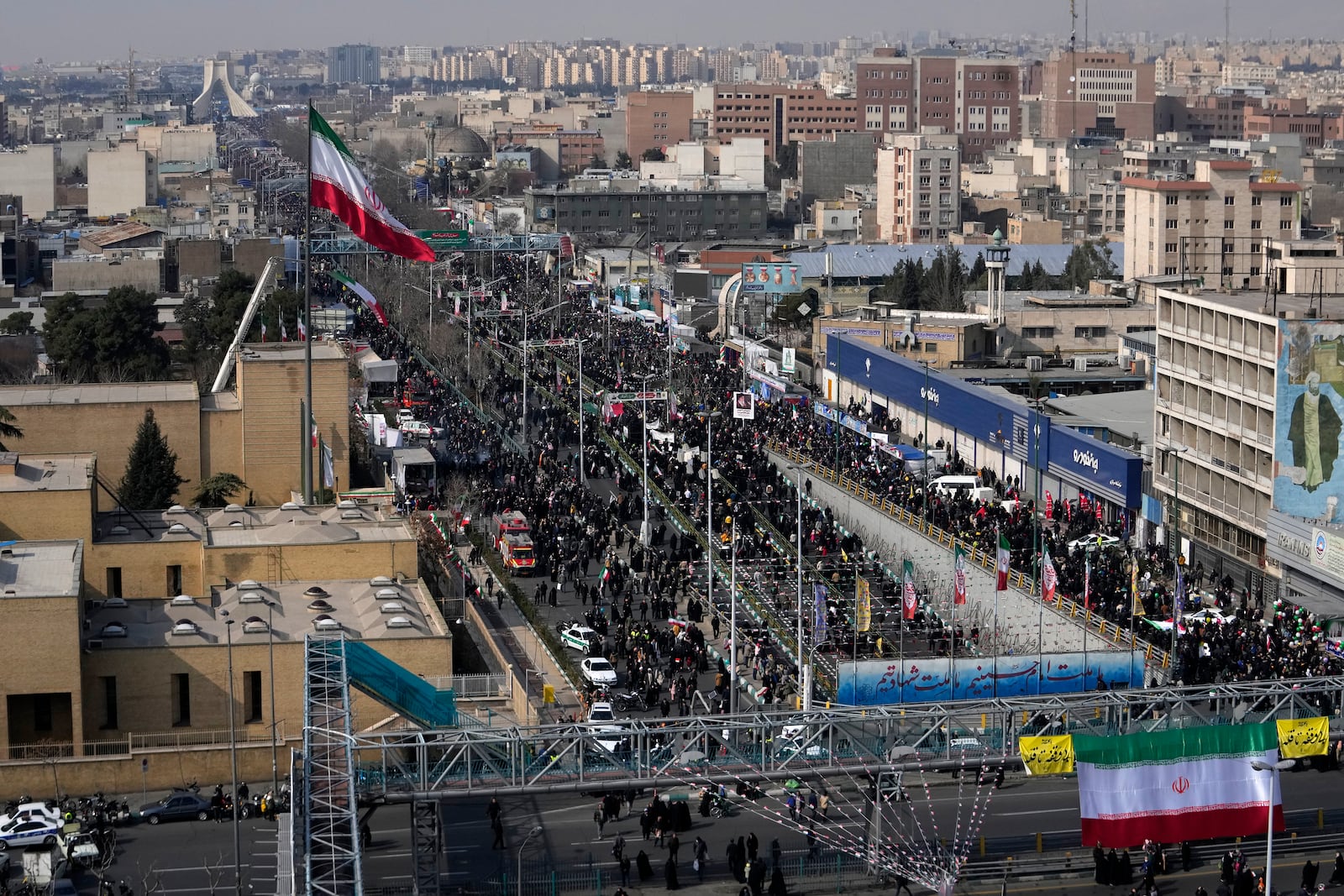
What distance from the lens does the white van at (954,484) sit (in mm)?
38094

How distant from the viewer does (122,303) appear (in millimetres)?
54125

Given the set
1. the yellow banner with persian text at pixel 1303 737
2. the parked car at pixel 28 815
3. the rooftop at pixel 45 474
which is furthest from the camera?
the rooftop at pixel 45 474

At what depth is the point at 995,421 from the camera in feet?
133

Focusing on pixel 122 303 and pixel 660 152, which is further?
pixel 660 152

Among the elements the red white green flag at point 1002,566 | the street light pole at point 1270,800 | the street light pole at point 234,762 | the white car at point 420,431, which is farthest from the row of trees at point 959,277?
the street light pole at point 1270,800

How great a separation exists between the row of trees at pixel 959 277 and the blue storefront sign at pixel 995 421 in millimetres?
11317

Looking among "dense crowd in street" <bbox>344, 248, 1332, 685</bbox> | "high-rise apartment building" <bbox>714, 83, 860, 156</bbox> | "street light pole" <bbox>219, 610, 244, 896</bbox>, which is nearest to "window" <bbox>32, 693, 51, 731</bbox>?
"street light pole" <bbox>219, 610, 244, 896</bbox>

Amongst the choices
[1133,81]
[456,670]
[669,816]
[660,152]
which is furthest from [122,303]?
[1133,81]

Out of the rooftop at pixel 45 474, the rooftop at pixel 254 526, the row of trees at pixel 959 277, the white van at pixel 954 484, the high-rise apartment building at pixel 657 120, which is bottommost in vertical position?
the white van at pixel 954 484

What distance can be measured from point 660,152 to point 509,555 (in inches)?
4186

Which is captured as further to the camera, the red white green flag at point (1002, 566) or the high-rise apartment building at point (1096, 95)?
the high-rise apartment building at point (1096, 95)

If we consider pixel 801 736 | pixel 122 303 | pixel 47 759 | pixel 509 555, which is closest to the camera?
pixel 801 736

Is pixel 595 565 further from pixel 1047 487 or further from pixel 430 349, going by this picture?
pixel 430 349

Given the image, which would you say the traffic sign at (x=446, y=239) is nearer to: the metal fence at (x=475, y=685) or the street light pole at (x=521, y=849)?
the metal fence at (x=475, y=685)
